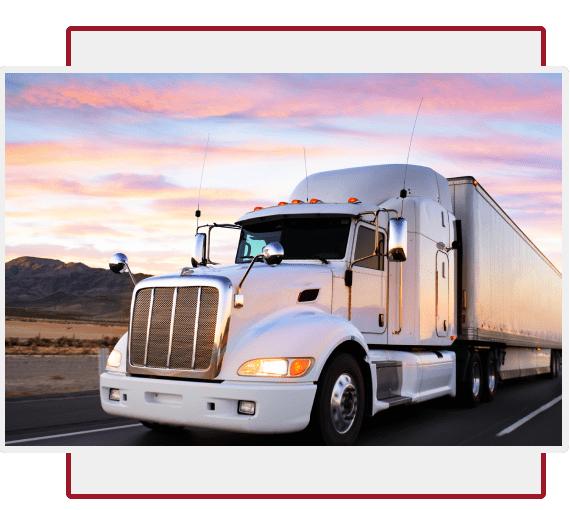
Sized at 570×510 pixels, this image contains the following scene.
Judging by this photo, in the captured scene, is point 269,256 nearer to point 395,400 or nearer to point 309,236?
point 309,236

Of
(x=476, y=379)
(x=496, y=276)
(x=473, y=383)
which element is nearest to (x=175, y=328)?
(x=473, y=383)

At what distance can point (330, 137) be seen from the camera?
8023 millimetres

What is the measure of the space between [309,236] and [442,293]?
329 cm

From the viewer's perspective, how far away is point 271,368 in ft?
20.6

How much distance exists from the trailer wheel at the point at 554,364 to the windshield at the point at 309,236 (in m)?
17.1

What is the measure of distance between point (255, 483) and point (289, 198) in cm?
529

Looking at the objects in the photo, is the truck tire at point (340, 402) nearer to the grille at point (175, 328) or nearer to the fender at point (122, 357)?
the grille at point (175, 328)

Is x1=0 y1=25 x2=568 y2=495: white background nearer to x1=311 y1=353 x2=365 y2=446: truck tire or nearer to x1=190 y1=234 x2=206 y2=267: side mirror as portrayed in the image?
x1=311 y1=353 x2=365 y2=446: truck tire

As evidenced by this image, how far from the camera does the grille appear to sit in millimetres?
6500

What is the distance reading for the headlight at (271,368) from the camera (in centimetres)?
625

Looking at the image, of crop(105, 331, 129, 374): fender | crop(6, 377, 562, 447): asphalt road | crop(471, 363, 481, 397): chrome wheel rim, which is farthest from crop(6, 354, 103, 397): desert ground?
crop(471, 363, 481, 397): chrome wheel rim

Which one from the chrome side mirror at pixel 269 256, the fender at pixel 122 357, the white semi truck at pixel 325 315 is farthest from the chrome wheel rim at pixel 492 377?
the fender at pixel 122 357

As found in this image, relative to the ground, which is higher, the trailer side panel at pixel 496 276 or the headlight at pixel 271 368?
Answer: the trailer side panel at pixel 496 276
